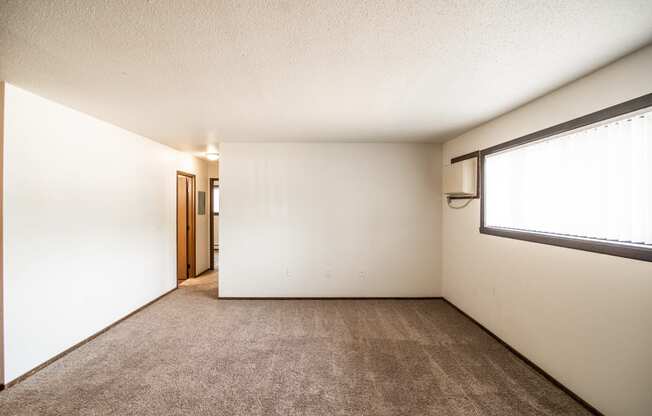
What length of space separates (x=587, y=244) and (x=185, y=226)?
602 centimetres

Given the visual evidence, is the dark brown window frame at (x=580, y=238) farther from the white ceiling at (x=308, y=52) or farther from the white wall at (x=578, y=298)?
the white ceiling at (x=308, y=52)

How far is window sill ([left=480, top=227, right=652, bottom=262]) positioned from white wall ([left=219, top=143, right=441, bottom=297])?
1.70m

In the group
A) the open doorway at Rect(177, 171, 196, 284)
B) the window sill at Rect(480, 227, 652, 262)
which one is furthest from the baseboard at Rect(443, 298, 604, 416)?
the open doorway at Rect(177, 171, 196, 284)

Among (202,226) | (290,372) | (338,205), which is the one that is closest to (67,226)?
(290,372)

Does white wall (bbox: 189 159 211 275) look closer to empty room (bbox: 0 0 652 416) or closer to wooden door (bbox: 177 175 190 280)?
wooden door (bbox: 177 175 190 280)

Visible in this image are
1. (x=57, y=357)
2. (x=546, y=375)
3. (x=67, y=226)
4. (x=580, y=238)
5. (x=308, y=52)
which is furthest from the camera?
(x=67, y=226)

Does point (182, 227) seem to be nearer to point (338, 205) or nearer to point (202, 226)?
point (202, 226)

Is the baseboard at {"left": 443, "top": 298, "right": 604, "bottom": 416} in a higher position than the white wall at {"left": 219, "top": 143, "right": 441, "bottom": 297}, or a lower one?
lower

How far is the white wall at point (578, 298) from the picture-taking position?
1.85m

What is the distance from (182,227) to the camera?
5.84m

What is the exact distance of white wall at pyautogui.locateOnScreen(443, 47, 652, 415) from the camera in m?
1.85

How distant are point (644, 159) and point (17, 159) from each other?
4588 millimetres

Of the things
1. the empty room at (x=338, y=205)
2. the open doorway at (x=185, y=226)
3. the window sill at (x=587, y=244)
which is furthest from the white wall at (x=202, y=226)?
the window sill at (x=587, y=244)

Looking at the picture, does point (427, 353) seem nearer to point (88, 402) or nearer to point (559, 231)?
point (559, 231)
